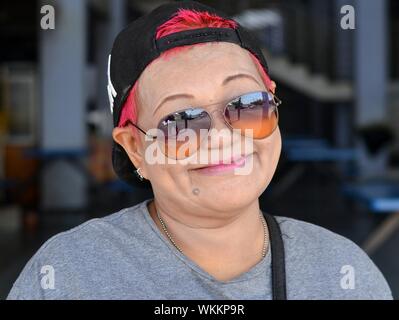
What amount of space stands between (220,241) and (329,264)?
0.15m

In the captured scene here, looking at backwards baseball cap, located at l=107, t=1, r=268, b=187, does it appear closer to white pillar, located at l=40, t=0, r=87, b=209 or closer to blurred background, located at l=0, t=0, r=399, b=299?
blurred background, located at l=0, t=0, r=399, b=299

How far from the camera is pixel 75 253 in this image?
0.83m

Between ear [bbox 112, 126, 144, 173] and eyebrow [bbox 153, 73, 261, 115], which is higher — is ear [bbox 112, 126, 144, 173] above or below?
below

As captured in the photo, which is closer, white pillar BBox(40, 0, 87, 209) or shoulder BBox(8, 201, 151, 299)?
shoulder BBox(8, 201, 151, 299)

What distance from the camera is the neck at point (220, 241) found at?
33.5 inches

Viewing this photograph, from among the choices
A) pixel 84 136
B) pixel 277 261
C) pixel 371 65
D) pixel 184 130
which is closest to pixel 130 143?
pixel 184 130

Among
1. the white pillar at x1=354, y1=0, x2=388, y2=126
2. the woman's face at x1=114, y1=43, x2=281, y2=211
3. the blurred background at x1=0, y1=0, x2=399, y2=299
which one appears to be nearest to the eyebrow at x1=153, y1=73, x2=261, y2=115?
the woman's face at x1=114, y1=43, x2=281, y2=211

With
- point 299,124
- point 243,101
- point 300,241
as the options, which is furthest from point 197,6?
point 299,124

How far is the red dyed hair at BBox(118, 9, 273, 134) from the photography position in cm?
81

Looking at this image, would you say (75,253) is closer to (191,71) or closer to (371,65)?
(191,71)

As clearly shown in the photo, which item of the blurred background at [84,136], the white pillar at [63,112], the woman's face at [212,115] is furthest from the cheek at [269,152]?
the white pillar at [63,112]

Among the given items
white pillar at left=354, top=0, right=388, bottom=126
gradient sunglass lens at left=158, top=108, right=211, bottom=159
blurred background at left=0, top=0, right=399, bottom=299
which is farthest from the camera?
white pillar at left=354, top=0, right=388, bottom=126

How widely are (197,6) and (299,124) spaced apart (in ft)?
40.7

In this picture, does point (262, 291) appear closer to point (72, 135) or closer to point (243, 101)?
point (243, 101)
